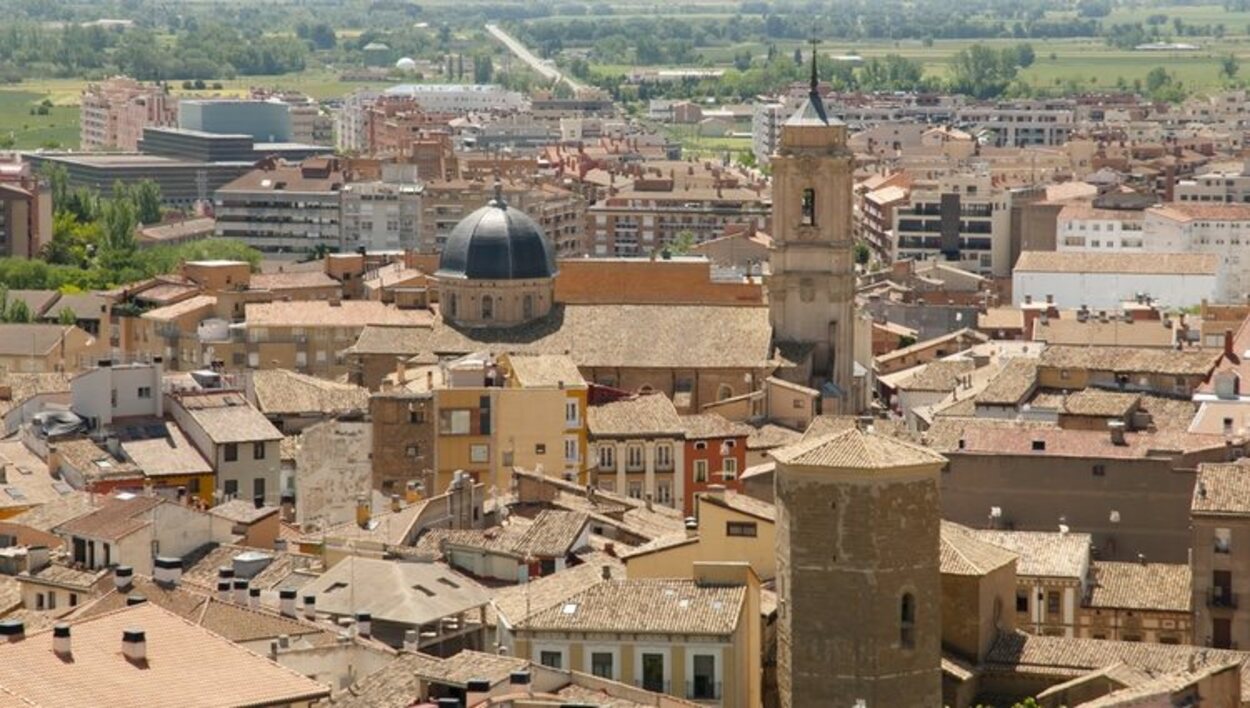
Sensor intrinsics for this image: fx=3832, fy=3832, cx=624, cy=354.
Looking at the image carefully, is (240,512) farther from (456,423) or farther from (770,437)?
(770,437)

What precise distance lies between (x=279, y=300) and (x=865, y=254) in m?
47.8

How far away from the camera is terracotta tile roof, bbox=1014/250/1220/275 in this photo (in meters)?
109

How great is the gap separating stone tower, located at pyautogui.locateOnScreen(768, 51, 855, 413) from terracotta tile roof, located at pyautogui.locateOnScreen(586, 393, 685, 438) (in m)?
10.1

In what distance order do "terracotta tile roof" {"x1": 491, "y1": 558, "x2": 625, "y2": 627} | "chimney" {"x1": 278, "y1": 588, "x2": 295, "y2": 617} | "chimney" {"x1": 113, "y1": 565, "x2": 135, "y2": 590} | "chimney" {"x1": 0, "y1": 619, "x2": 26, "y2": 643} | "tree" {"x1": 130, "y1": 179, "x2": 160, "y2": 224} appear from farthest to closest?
1. "tree" {"x1": 130, "y1": 179, "x2": 160, "y2": 224}
2. "terracotta tile roof" {"x1": 491, "y1": 558, "x2": 625, "y2": 627}
3. "chimney" {"x1": 278, "y1": 588, "x2": 295, "y2": 617}
4. "chimney" {"x1": 113, "y1": 565, "x2": 135, "y2": 590}
5. "chimney" {"x1": 0, "y1": 619, "x2": 26, "y2": 643}

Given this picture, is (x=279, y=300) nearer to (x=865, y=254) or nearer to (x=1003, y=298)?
(x=1003, y=298)

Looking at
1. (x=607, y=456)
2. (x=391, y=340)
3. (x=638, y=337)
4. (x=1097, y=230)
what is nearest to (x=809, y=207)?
(x=638, y=337)

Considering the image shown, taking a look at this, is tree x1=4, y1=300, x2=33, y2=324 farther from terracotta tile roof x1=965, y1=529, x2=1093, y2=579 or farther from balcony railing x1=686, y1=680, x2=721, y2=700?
balcony railing x1=686, y1=680, x2=721, y2=700

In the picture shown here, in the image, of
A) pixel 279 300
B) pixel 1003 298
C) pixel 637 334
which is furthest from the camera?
pixel 1003 298

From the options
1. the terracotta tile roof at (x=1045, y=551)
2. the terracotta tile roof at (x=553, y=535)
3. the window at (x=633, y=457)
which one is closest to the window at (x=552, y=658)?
the terracotta tile roof at (x=553, y=535)

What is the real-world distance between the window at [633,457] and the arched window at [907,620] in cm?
2390

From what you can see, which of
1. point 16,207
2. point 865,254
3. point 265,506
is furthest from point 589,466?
point 16,207

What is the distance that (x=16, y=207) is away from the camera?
465ft

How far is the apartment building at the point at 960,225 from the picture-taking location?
133 m

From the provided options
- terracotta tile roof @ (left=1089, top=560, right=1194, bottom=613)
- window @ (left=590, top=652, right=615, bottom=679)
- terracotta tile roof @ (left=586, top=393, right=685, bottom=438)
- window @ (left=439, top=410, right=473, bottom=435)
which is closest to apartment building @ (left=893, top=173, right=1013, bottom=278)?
terracotta tile roof @ (left=586, top=393, right=685, bottom=438)
